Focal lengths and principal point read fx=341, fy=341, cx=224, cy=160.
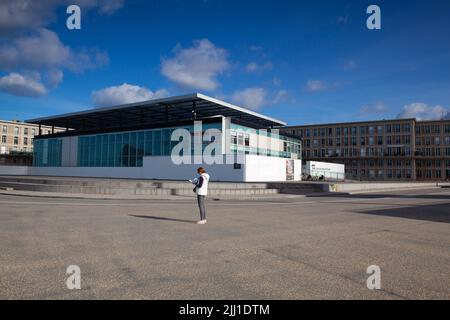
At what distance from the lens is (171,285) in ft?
16.0

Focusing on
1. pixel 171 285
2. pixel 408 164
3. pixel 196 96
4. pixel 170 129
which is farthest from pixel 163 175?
pixel 408 164

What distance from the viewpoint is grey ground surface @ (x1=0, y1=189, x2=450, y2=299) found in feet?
15.4

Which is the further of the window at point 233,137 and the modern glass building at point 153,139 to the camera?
the modern glass building at point 153,139

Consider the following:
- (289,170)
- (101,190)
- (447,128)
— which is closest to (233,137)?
(289,170)

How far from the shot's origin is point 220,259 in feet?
21.0

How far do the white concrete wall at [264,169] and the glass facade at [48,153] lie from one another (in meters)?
34.3

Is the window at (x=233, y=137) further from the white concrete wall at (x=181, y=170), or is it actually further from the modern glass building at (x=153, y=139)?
the white concrete wall at (x=181, y=170)

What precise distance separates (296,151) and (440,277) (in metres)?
49.0

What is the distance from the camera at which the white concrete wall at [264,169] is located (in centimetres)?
3622

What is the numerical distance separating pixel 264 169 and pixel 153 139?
14556 mm

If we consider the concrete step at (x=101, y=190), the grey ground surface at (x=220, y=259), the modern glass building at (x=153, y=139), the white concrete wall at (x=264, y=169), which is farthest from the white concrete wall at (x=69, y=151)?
the grey ground surface at (x=220, y=259)

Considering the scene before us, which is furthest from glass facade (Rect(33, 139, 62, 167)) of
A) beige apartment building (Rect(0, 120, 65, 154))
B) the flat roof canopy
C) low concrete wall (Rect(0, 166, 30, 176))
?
beige apartment building (Rect(0, 120, 65, 154))

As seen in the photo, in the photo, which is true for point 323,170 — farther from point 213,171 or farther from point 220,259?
point 220,259
